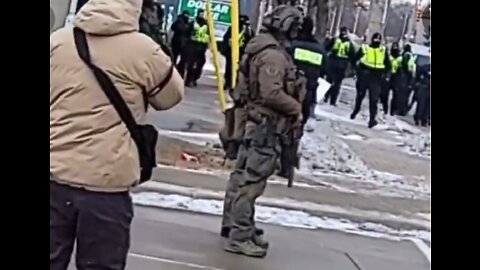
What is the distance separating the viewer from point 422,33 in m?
28.7

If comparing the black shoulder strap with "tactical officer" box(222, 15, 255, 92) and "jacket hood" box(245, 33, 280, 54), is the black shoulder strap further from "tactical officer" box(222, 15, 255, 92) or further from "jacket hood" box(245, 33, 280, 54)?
"tactical officer" box(222, 15, 255, 92)

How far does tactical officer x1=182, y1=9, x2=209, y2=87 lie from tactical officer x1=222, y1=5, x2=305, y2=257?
1497 cm

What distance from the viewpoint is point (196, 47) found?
2373cm

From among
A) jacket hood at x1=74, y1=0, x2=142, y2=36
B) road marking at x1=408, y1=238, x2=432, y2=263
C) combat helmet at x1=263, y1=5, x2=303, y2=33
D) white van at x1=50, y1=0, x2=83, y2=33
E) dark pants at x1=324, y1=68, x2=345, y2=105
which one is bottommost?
dark pants at x1=324, y1=68, x2=345, y2=105

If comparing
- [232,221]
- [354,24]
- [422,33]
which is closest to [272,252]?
[232,221]

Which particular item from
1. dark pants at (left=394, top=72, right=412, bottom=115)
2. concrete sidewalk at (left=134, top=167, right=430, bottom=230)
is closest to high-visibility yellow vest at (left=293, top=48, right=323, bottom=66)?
concrete sidewalk at (left=134, top=167, right=430, bottom=230)

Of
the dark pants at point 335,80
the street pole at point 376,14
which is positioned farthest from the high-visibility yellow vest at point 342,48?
the street pole at point 376,14

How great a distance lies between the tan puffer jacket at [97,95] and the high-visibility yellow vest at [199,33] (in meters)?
18.7

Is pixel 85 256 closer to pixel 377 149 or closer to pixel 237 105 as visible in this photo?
pixel 237 105

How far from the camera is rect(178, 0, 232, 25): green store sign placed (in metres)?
22.2

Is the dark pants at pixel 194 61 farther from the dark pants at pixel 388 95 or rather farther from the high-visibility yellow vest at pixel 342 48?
the dark pants at pixel 388 95

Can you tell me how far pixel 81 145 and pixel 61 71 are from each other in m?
0.31

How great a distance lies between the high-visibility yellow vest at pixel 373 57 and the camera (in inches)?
855

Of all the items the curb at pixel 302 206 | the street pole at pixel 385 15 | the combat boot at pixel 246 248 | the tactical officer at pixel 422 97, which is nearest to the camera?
the combat boot at pixel 246 248
